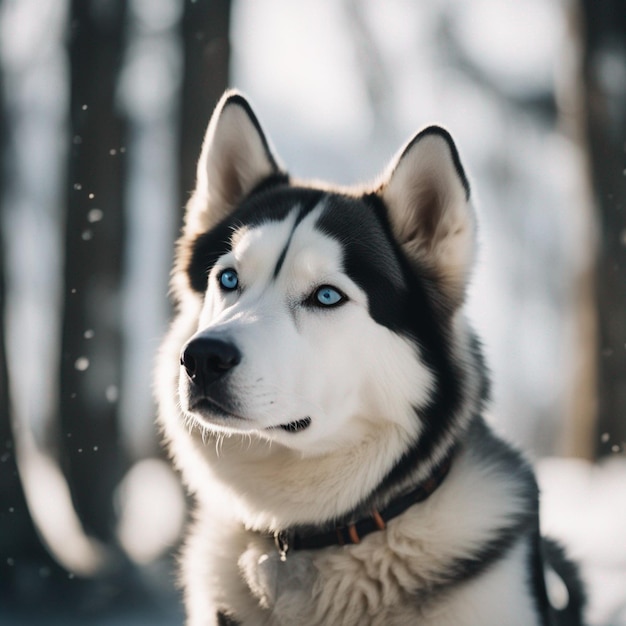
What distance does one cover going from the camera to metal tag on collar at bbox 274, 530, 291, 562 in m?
2.52

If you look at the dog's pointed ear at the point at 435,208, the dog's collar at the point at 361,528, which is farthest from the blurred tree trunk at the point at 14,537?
the dog's pointed ear at the point at 435,208

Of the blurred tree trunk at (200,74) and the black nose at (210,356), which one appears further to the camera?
the blurred tree trunk at (200,74)

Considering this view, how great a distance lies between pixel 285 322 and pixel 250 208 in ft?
Result: 2.15

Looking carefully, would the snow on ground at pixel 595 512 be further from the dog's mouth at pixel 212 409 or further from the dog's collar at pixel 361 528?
the dog's mouth at pixel 212 409

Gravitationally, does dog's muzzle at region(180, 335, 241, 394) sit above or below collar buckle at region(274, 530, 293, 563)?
above

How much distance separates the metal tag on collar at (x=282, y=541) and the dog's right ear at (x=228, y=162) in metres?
1.21

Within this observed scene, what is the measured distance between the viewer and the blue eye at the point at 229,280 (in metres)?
2.59

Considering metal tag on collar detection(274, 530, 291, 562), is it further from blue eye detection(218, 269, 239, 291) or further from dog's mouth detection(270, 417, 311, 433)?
blue eye detection(218, 269, 239, 291)

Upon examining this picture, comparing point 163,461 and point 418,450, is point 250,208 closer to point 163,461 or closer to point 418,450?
point 418,450

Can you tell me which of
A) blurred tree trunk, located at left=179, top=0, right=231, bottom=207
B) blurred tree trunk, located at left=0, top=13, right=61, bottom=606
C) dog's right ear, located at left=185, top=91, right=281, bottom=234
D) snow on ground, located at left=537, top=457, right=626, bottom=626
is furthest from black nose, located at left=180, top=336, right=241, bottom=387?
blurred tree trunk, located at left=0, top=13, right=61, bottom=606

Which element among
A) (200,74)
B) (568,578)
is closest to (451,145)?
(568,578)

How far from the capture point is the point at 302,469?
99.4 inches

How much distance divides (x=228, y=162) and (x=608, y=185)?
4.34 m

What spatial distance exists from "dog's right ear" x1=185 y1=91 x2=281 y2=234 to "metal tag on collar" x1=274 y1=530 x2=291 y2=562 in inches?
47.7
